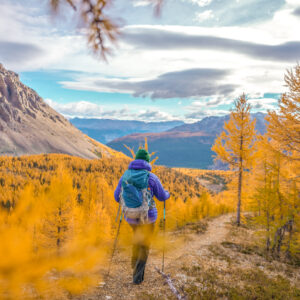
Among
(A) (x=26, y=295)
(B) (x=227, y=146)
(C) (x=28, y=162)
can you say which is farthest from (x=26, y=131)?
(A) (x=26, y=295)

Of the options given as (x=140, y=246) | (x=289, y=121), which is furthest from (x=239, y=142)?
(x=140, y=246)

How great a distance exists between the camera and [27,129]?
471 feet

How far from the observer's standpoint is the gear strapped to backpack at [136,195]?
162 inches

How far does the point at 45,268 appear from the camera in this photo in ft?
5.83

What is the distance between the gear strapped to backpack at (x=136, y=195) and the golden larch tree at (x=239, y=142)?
1545 centimetres

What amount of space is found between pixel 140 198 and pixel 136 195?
0.11 meters

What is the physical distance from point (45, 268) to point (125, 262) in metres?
6.39

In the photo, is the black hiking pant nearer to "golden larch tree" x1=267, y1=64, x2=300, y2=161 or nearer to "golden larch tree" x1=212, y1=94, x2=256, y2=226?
"golden larch tree" x1=267, y1=64, x2=300, y2=161

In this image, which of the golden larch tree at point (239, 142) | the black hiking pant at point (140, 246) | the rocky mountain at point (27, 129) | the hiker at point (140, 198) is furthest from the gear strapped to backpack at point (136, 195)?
the rocky mountain at point (27, 129)

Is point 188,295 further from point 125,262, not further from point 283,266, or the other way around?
point 283,266

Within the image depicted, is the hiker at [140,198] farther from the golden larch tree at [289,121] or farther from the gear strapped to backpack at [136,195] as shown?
the golden larch tree at [289,121]

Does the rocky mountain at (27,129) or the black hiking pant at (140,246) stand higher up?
Answer: the rocky mountain at (27,129)

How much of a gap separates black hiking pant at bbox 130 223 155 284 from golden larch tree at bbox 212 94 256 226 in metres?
15.1

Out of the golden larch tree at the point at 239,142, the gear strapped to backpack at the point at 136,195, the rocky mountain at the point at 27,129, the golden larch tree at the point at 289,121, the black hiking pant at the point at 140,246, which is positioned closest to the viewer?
the gear strapped to backpack at the point at 136,195
